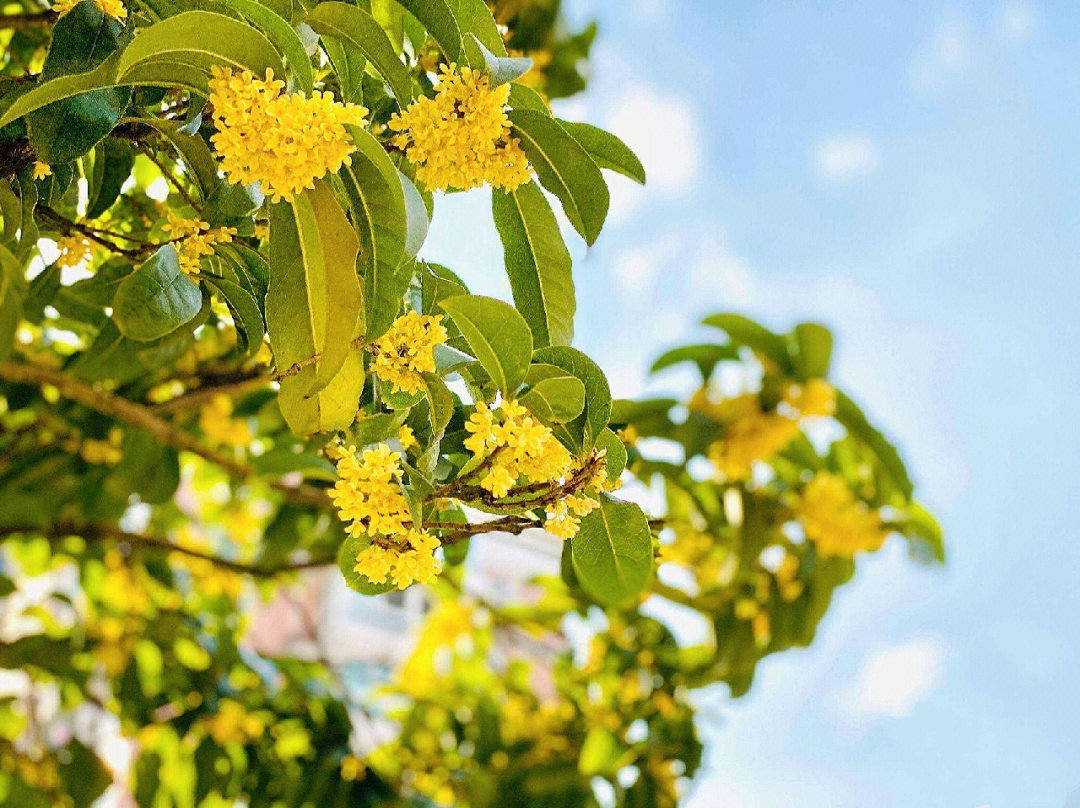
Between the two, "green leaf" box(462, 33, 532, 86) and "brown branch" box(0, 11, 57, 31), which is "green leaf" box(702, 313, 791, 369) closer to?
"brown branch" box(0, 11, 57, 31)

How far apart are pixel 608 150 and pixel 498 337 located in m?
0.18

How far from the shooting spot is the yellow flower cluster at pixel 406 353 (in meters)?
0.64

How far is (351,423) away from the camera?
707mm

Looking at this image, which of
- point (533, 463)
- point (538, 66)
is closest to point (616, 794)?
point (538, 66)

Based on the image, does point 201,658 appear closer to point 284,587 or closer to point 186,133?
point 284,587

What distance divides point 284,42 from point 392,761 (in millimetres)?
1960

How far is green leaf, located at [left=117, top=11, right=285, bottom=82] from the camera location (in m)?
0.54

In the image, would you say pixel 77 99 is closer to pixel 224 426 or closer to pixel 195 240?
pixel 195 240

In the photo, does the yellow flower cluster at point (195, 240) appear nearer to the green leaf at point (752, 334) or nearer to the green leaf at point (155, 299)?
the green leaf at point (155, 299)

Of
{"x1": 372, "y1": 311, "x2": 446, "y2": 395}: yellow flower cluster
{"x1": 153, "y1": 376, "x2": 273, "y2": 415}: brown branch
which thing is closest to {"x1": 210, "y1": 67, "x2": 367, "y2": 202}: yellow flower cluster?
{"x1": 372, "y1": 311, "x2": 446, "y2": 395}: yellow flower cluster

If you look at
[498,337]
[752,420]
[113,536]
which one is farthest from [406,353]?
[113,536]

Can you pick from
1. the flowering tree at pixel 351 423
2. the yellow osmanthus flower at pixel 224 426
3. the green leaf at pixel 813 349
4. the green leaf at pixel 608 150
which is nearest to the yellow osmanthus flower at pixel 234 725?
the flowering tree at pixel 351 423

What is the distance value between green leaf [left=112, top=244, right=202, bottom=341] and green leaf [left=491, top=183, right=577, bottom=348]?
21 cm

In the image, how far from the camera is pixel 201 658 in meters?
2.21
